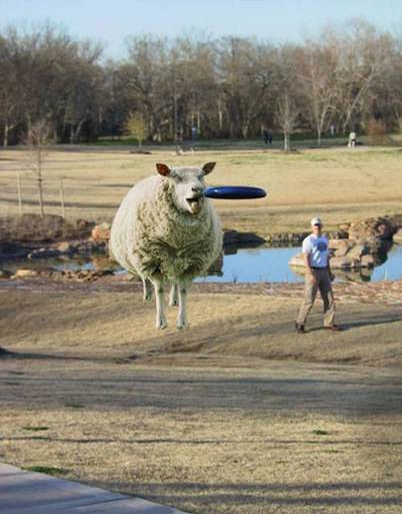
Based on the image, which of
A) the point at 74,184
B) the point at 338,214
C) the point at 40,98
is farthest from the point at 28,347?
the point at 40,98

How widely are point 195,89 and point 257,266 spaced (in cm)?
6386

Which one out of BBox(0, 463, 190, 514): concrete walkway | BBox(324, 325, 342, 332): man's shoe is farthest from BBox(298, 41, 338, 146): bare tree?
BBox(0, 463, 190, 514): concrete walkway

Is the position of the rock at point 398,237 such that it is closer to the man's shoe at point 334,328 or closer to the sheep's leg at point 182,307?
the man's shoe at point 334,328

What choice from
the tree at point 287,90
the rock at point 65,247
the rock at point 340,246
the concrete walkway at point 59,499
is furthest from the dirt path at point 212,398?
the tree at point 287,90

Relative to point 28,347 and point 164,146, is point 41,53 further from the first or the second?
point 28,347

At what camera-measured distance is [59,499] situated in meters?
9.37

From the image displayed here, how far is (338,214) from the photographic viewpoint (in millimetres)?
51500

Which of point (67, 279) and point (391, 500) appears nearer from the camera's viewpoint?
point (391, 500)

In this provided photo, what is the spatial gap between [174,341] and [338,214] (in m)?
29.0

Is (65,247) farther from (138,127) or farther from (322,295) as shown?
(138,127)

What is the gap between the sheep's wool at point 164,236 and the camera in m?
9.44

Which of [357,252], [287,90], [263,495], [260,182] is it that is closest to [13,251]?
[357,252]

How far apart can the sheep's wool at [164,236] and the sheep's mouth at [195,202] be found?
448 millimetres

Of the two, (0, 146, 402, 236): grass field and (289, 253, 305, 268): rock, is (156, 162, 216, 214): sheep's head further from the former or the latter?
(0, 146, 402, 236): grass field
